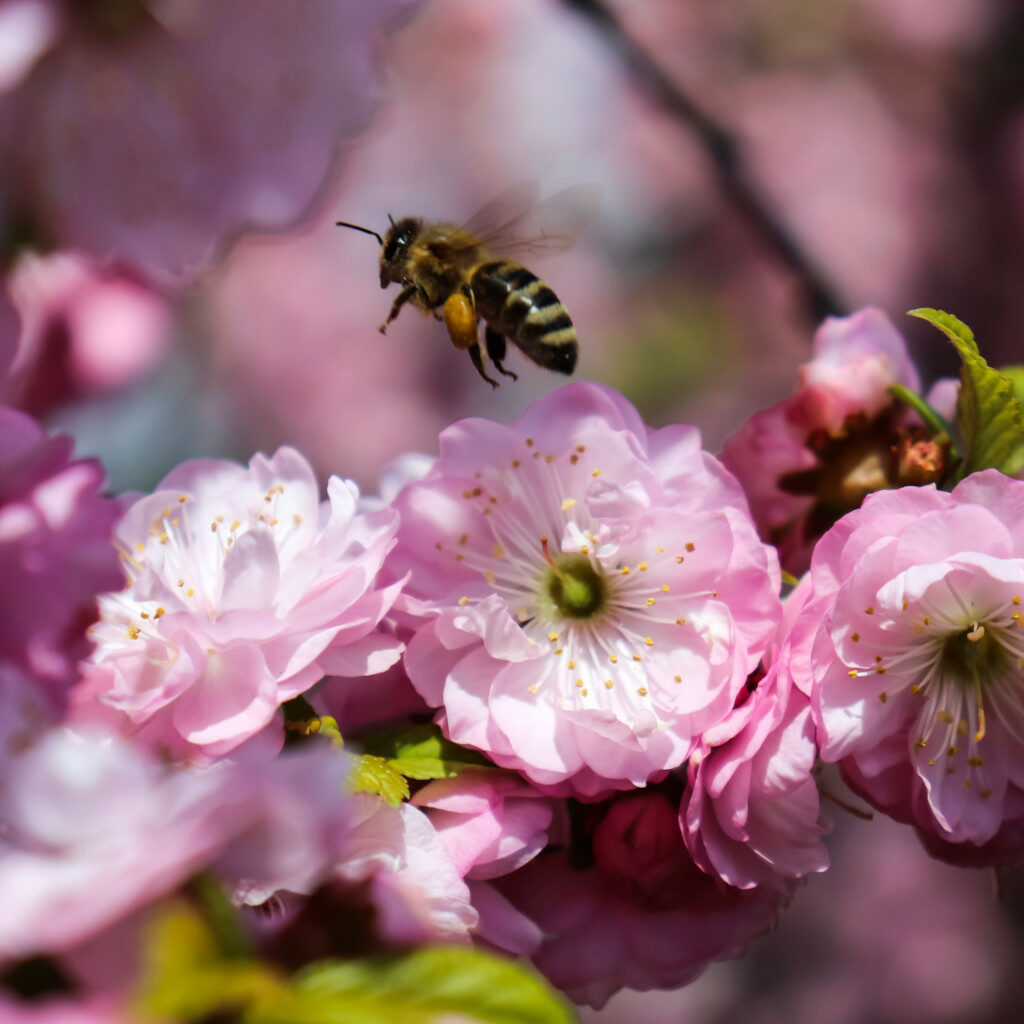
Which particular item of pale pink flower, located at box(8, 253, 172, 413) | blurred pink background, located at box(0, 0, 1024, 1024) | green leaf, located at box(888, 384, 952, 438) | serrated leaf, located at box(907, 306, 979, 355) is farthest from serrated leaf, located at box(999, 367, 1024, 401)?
blurred pink background, located at box(0, 0, 1024, 1024)

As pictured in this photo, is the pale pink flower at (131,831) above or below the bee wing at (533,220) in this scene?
above

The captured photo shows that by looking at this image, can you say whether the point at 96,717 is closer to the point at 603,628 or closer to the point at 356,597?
the point at 356,597

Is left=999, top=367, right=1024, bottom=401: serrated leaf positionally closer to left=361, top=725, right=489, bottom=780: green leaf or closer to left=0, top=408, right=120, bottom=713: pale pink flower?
left=361, top=725, right=489, bottom=780: green leaf

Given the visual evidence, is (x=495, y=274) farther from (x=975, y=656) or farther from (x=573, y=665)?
(x=975, y=656)

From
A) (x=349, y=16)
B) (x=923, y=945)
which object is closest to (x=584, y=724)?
(x=349, y=16)

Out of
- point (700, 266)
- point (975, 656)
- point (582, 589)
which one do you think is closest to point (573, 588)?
point (582, 589)

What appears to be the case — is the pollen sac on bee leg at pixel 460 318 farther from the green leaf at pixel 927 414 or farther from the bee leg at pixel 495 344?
the green leaf at pixel 927 414

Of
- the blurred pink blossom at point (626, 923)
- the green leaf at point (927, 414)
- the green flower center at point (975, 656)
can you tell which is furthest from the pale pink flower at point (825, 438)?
the blurred pink blossom at point (626, 923)
